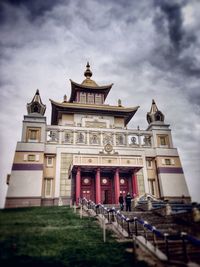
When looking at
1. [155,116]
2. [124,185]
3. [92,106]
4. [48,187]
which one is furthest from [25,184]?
[155,116]

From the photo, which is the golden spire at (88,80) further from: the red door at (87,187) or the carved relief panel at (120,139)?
the red door at (87,187)

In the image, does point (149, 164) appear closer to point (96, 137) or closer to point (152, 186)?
point (152, 186)

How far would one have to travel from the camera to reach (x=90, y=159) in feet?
85.8

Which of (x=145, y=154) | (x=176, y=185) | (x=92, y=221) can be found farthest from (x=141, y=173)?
(x=92, y=221)

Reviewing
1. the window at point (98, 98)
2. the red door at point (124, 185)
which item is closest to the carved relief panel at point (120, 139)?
the red door at point (124, 185)

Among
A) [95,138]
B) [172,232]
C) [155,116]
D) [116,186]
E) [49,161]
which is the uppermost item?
[155,116]

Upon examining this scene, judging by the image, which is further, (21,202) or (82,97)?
(82,97)

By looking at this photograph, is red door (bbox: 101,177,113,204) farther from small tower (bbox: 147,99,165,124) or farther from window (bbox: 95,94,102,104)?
window (bbox: 95,94,102,104)

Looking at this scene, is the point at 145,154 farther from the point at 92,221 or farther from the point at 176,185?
the point at 92,221

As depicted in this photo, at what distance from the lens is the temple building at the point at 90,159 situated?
2673cm

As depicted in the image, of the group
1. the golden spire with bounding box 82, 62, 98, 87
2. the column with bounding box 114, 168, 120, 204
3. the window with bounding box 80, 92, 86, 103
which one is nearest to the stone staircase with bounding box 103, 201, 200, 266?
the column with bounding box 114, 168, 120, 204

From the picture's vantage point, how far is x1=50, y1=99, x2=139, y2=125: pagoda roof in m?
35.0

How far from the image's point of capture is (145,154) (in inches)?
1275

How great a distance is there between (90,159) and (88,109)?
38.1 ft
